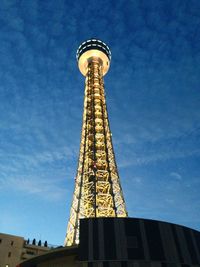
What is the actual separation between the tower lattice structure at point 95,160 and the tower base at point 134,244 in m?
20.1

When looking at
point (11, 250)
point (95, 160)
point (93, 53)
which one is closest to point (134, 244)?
point (95, 160)

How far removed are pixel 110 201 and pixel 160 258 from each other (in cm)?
2634

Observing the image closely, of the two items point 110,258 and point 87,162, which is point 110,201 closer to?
point 87,162

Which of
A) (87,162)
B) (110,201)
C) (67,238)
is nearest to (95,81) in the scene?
(87,162)

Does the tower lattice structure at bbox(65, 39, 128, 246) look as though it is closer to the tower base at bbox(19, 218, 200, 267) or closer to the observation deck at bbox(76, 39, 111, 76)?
the observation deck at bbox(76, 39, 111, 76)

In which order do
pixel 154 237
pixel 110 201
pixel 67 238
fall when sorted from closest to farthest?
1. pixel 154 237
2. pixel 67 238
3. pixel 110 201

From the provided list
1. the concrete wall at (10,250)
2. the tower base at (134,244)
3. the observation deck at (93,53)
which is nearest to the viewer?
the tower base at (134,244)

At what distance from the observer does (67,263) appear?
33344mm

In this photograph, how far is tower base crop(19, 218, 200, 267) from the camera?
92.9ft

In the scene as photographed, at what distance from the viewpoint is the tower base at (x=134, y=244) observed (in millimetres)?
28328

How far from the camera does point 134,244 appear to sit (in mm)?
29219

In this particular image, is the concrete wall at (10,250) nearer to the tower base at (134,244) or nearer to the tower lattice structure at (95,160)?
the tower lattice structure at (95,160)

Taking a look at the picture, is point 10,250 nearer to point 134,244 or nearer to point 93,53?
point 134,244

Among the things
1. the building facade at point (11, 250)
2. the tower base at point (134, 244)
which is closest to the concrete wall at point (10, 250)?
the building facade at point (11, 250)
